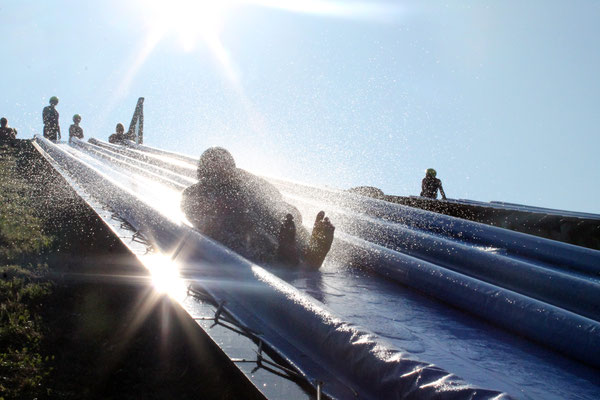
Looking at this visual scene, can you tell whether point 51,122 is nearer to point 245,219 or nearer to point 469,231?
point 245,219

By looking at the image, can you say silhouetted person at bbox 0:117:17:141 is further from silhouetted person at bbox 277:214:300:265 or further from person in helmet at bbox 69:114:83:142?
silhouetted person at bbox 277:214:300:265

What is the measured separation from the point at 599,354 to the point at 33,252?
3.10 meters

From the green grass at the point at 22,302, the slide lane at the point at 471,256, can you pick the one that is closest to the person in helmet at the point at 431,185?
the slide lane at the point at 471,256

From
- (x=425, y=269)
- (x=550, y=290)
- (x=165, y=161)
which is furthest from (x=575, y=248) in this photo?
(x=165, y=161)

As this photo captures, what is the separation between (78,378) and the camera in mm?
1590

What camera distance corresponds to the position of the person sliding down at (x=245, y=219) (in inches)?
95.6

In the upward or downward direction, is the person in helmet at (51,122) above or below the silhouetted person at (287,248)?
above

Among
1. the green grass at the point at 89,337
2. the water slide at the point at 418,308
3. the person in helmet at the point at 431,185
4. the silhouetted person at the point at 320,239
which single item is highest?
the person in helmet at the point at 431,185

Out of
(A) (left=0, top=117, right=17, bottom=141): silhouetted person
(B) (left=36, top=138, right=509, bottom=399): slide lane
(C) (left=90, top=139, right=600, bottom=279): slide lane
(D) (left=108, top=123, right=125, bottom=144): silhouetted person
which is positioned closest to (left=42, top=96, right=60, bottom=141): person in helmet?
(A) (left=0, top=117, right=17, bottom=141): silhouetted person

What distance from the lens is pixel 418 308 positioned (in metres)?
1.97

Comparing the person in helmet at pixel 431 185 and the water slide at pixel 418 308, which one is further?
the person in helmet at pixel 431 185

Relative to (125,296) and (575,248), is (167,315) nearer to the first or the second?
(125,296)

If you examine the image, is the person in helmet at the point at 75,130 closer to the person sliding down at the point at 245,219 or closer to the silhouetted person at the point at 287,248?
the person sliding down at the point at 245,219

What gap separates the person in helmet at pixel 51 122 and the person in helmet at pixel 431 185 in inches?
318
